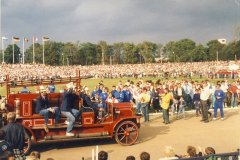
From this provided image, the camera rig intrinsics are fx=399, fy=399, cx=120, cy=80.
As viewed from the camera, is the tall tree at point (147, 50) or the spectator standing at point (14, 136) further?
the tall tree at point (147, 50)

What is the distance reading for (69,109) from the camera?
484 inches

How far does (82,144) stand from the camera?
13523 millimetres

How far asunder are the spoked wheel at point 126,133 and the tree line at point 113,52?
353 feet

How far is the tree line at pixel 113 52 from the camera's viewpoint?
121m

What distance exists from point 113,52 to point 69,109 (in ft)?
388

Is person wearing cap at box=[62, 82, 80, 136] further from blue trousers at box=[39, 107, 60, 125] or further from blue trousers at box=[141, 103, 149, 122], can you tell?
blue trousers at box=[141, 103, 149, 122]

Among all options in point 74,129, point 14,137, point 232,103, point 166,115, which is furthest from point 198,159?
point 232,103

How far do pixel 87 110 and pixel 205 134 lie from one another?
4794 mm

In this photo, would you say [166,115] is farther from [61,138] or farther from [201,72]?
[201,72]

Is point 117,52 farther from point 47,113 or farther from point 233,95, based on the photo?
point 47,113

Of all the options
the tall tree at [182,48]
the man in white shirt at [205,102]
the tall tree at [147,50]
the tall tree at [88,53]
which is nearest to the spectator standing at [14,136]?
the man in white shirt at [205,102]

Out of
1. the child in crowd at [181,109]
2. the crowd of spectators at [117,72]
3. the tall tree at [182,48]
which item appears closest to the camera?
the child in crowd at [181,109]

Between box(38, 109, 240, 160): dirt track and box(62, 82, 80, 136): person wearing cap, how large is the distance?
890 mm

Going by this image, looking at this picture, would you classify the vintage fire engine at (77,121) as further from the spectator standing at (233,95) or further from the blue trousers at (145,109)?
the spectator standing at (233,95)
